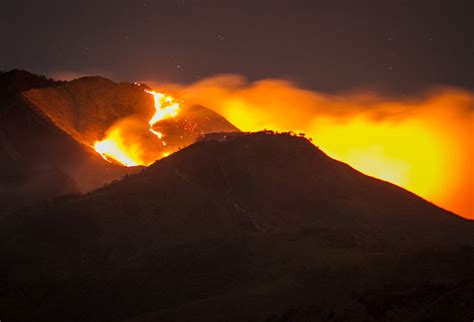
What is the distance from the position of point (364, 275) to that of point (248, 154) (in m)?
42.5

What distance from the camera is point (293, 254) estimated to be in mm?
55438

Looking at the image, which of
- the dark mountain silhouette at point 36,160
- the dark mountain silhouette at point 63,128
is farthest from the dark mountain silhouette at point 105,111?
the dark mountain silhouette at point 36,160

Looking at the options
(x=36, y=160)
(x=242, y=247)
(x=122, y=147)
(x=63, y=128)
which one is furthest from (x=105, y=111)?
(x=242, y=247)

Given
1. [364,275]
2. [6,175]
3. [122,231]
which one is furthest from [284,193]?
[6,175]

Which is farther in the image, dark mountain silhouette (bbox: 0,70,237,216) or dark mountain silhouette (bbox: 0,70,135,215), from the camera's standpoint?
dark mountain silhouette (bbox: 0,70,237,216)

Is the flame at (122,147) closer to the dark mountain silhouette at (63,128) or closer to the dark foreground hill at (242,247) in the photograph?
the dark mountain silhouette at (63,128)

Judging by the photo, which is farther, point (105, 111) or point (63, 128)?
point (105, 111)

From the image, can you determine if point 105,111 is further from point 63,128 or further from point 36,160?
point 36,160

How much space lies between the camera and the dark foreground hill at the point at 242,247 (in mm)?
41562

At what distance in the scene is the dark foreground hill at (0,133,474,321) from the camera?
1636 inches

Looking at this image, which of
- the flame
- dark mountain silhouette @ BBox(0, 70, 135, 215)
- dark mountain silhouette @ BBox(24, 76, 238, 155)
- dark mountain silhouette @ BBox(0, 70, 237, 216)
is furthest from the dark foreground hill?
dark mountain silhouette @ BBox(24, 76, 238, 155)

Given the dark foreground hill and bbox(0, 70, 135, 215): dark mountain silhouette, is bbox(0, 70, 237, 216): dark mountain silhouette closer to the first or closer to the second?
bbox(0, 70, 135, 215): dark mountain silhouette

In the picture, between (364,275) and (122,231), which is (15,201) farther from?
(364,275)

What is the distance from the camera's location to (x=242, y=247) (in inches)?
2306
